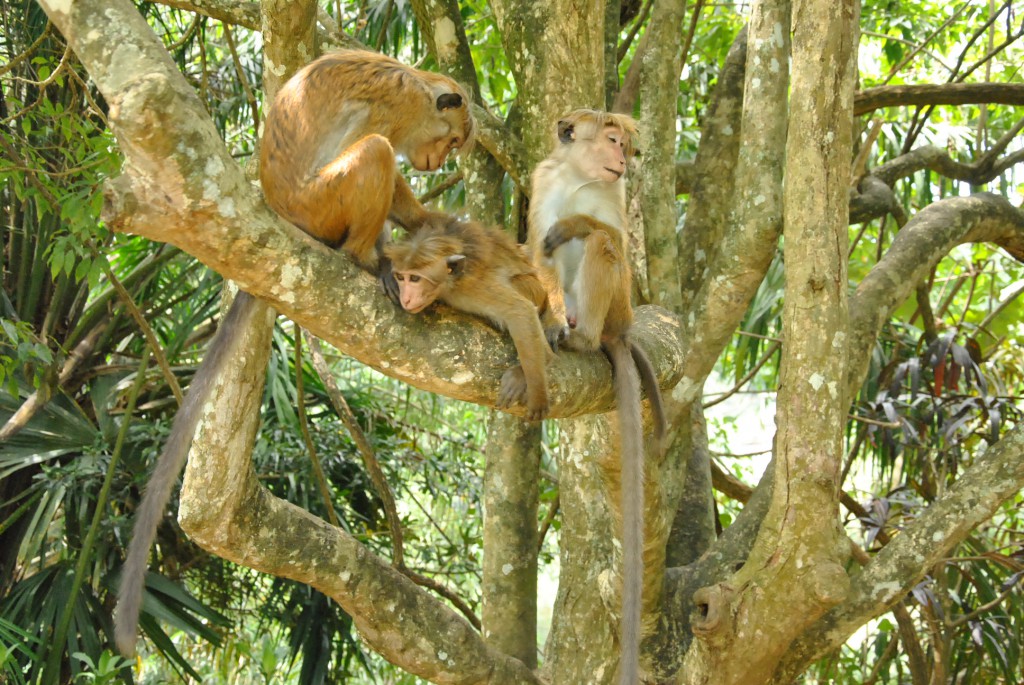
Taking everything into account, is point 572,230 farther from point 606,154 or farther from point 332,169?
point 332,169

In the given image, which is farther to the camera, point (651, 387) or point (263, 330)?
point (651, 387)

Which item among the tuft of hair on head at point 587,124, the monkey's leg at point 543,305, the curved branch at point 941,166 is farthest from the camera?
the curved branch at point 941,166

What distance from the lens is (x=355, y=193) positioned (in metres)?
3.10

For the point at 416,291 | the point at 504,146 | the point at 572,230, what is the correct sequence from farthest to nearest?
the point at 504,146 < the point at 572,230 < the point at 416,291

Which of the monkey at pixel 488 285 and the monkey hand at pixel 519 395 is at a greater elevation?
the monkey at pixel 488 285

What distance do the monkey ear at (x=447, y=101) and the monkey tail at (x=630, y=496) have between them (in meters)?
1.08

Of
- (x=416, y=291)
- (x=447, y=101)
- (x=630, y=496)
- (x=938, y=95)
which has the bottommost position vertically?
(x=630, y=496)

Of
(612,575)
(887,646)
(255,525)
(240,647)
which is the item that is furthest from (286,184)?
(887,646)

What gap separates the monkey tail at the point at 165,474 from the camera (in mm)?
2660

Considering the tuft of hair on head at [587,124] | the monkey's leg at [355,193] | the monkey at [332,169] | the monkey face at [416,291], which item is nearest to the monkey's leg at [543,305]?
the monkey at [332,169]

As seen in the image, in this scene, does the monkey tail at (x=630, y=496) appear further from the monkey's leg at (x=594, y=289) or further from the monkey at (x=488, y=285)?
the monkey at (x=488, y=285)

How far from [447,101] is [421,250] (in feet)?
2.91

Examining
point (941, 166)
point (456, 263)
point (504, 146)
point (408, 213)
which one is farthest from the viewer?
point (941, 166)

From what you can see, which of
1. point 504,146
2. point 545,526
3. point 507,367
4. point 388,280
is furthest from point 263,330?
point 545,526
